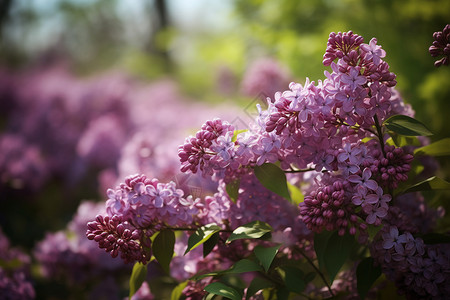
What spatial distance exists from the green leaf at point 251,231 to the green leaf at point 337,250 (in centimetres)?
14

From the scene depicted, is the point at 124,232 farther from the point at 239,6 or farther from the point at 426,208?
the point at 239,6

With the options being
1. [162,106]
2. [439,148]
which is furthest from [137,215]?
[162,106]

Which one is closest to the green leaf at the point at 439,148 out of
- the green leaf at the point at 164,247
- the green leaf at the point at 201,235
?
the green leaf at the point at 201,235

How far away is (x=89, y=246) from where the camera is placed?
5.85ft

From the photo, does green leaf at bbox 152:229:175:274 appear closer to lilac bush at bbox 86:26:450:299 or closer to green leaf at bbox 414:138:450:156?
lilac bush at bbox 86:26:450:299

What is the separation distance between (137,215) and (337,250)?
47cm

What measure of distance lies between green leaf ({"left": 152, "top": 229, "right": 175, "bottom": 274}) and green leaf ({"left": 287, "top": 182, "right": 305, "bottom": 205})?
37 cm

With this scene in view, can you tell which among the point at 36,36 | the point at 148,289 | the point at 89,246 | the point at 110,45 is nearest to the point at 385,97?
the point at 148,289

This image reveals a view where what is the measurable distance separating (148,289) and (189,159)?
552 millimetres

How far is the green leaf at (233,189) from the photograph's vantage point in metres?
1.02

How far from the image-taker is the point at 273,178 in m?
0.96

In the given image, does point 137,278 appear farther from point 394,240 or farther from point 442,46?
point 442,46

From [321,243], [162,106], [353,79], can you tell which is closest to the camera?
[353,79]

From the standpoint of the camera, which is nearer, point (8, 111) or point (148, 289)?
point (148, 289)
